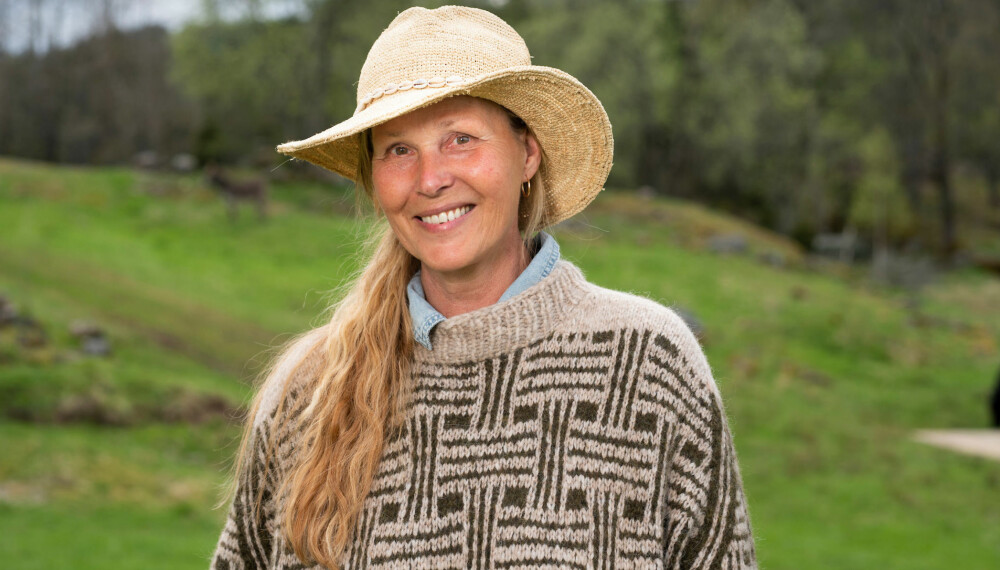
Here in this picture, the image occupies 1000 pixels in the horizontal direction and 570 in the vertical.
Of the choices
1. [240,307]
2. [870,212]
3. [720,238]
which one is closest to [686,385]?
[240,307]

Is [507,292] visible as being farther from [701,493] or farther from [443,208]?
[701,493]

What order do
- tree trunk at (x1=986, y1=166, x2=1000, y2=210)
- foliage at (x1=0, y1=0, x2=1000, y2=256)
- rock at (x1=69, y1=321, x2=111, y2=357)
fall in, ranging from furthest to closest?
tree trunk at (x1=986, y1=166, x2=1000, y2=210) → foliage at (x1=0, y1=0, x2=1000, y2=256) → rock at (x1=69, y1=321, x2=111, y2=357)

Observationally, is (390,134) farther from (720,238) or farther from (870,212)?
(870,212)

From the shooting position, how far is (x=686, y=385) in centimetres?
219

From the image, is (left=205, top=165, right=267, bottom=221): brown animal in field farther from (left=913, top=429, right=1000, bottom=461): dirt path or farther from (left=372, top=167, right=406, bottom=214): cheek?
(left=372, top=167, right=406, bottom=214): cheek

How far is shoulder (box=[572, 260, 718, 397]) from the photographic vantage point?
2.20 m

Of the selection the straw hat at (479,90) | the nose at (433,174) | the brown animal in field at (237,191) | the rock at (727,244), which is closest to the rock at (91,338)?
the brown animal in field at (237,191)

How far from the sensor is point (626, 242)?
25.2m

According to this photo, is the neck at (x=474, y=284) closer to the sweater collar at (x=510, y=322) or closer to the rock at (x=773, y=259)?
the sweater collar at (x=510, y=322)

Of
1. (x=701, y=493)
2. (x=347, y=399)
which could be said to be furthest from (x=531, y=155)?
(x=701, y=493)

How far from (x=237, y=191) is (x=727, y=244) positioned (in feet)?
39.1

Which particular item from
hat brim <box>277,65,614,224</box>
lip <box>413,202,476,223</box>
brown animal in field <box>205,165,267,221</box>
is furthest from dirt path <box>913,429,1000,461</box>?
brown animal in field <box>205,165,267,221</box>

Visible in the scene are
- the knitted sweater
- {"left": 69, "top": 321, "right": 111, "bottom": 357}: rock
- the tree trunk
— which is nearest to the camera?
the knitted sweater

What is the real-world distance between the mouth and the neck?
0.16 metres
